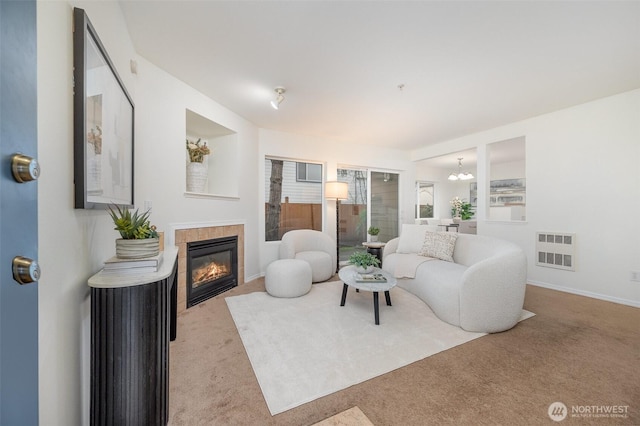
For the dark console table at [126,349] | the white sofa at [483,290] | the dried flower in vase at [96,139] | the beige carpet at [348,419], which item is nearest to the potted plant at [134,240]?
the dark console table at [126,349]

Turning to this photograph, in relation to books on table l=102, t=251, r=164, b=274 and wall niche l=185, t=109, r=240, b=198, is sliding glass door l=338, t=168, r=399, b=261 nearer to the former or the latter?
wall niche l=185, t=109, r=240, b=198

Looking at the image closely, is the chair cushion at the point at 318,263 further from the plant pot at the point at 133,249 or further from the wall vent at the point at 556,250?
the wall vent at the point at 556,250

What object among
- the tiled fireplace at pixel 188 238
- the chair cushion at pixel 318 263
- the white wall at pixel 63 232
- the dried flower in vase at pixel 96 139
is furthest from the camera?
the chair cushion at pixel 318 263

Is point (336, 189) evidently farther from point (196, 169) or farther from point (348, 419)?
point (348, 419)

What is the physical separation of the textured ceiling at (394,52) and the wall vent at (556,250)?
182 cm

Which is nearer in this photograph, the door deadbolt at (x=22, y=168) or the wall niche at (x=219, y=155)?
the door deadbolt at (x=22, y=168)

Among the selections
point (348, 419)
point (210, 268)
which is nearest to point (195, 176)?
point (210, 268)

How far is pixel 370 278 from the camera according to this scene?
266 cm

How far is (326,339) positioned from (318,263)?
5.46 ft

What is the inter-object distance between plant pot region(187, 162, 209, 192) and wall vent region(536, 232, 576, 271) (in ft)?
16.1

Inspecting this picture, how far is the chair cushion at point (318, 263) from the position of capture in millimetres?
3703

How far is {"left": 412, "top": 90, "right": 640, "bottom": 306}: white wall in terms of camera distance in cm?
300

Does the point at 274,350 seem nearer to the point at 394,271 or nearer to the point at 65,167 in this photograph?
the point at 65,167

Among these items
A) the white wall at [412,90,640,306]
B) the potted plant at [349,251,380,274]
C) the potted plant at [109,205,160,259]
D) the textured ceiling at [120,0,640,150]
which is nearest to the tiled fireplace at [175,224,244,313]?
the potted plant at [109,205,160,259]
